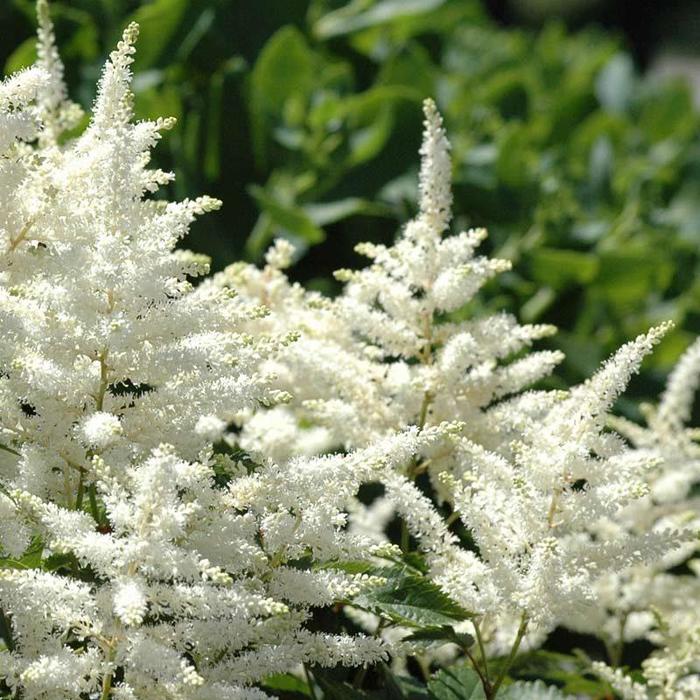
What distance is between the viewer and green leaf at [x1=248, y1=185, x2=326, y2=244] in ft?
9.63

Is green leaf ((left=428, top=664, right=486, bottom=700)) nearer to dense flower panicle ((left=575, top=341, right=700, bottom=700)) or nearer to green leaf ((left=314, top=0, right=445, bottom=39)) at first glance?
dense flower panicle ((left=575, top=341, right=700, bottom=700))

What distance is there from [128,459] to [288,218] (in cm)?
177

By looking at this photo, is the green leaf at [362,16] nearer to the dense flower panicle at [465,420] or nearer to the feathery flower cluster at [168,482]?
the dense flower panicle at [465,420]

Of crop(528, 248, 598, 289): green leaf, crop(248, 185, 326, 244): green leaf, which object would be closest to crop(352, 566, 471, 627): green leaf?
crop(248, 185, 326, 244): green leaf

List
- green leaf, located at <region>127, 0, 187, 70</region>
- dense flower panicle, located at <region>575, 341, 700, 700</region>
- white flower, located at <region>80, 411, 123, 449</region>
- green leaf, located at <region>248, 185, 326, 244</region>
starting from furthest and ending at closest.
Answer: green leaf, located at <region>248, 185, 326, 244</region>
green leaf, located at <region>127, 0, 187, 70</region>
dense flower panicle, located at <region>575, 341, 700, 700</region>
white flower, located at <region>80, 411, 123, 449</region>

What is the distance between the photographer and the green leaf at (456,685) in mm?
1479

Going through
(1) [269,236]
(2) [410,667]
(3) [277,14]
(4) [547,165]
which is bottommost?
(2) [410,667]

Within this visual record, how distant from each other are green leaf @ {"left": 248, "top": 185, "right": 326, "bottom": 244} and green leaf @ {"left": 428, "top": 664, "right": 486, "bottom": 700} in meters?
1.61

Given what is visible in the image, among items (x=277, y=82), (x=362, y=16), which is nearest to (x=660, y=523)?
(x=277, y=82)

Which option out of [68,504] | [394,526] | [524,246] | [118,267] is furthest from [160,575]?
[524,246]

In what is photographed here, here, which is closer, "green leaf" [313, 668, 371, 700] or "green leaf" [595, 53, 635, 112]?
"green leaf" [313, 668, 371, 700]

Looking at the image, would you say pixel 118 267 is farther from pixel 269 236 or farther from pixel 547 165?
pixel 547 165

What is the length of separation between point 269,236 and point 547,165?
4.72 ft

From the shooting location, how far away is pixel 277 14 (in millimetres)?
3492
